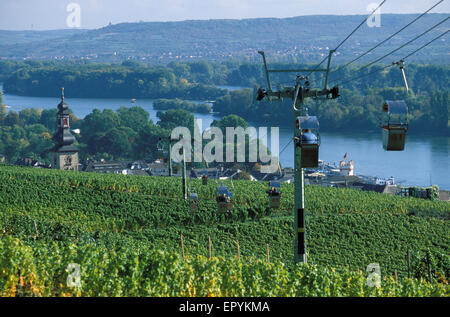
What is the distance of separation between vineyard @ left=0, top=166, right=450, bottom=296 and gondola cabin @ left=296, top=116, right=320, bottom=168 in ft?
7.46

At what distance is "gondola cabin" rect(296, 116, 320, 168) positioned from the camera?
13.8m

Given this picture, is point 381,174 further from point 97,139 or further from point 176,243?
point 176,243

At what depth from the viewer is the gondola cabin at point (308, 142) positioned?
13789 millimetres

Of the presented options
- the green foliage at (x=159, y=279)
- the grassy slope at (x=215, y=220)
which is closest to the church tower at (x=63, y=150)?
the grassy slope at (x=215, y=220)

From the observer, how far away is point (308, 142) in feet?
45.5

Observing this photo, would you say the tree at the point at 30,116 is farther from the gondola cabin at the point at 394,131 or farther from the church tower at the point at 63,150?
the gondola cabin at the point at 394,131

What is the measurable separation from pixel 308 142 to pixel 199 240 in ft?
46.7

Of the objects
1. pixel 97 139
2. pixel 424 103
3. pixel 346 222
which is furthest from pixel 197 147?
pixel 346 222

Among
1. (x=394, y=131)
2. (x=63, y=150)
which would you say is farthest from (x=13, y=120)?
(x=394, y=131)

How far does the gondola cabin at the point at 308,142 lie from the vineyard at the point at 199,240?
2.27 m

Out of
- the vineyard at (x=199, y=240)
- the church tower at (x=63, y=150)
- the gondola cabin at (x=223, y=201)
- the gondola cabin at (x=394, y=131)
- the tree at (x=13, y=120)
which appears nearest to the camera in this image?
the gondola cabin at (x=394, y=131)

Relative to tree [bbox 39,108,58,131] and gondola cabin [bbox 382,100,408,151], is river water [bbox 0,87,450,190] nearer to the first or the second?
tree [bbox 39,108,58,131]

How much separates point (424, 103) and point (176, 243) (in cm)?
8451

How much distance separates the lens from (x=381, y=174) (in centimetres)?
7362
